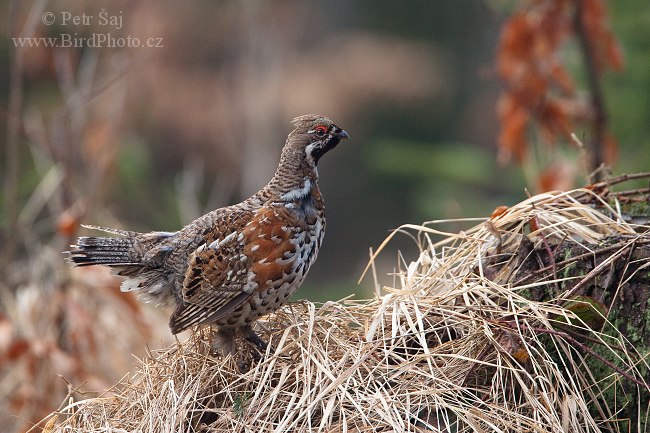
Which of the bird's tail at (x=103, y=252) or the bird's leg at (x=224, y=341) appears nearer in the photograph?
the bird's leg at (x=224, y=341)

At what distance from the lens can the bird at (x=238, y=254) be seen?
328 cm

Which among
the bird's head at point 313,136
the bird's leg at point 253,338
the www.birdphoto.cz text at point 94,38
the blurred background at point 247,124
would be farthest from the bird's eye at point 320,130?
the www.birdphoto.cz text at point 94,38

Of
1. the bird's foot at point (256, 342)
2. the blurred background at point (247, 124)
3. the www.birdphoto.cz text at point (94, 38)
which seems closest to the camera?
the bird's foot at point (256, 342)

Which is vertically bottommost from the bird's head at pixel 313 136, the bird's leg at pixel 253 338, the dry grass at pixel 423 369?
the dry grass at pixel 423 369

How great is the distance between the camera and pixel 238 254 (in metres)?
3.38

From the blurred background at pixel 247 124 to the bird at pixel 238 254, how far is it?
44 cm

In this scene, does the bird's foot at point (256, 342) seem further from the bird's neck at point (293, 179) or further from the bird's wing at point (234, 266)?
the bird's neck at point (293, 179)

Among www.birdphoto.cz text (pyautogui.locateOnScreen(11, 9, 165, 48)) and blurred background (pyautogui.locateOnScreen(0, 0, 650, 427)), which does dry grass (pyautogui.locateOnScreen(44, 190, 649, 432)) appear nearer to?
blurred background (pyautogui.locateOnScreen(0, 0, 650, 427))

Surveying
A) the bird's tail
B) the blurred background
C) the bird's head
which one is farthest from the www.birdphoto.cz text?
the bird's head

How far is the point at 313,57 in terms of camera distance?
15.4 m

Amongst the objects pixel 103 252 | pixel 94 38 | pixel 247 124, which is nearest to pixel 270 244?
pixel 103 252

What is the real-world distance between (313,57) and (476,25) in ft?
12.5

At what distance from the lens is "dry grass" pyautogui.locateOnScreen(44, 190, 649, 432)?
8.71ft

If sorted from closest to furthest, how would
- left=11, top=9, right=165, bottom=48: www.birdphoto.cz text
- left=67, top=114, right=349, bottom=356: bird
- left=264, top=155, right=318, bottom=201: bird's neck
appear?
left=67, top=114, right=349, bottom=356: bird < left=264, top=155, right=318, bottom=201: bird's neck < left=11, top=9, right=165, bottom=48: www.birdphoto.cz text
